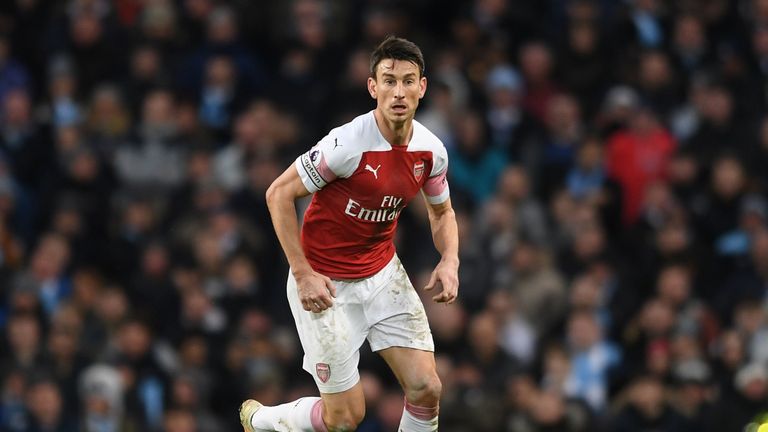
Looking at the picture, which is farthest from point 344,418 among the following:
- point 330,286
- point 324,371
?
point 330,286

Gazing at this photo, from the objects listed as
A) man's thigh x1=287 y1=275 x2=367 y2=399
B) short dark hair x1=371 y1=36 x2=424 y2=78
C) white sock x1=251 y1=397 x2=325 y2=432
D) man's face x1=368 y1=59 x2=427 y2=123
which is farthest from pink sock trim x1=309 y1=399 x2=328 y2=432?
short dark hair x1=371 y1=36 x2=424 y2=78

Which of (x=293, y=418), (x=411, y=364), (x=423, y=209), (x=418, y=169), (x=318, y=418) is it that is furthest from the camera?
(x=423, y=209)

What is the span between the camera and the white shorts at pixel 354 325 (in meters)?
9.49

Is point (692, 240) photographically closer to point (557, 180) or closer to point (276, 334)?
point (557, 180)

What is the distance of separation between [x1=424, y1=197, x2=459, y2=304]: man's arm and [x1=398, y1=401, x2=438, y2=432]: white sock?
0.74 meters

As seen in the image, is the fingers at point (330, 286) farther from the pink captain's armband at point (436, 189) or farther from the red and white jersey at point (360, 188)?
the pink captain's armband at point (436, 189)

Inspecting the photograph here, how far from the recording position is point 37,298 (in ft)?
48.3

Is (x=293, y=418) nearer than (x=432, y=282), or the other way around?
(x=432, y=282)

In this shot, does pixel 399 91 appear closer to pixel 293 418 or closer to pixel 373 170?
pixel 373 170

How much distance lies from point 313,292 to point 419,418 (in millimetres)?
1085

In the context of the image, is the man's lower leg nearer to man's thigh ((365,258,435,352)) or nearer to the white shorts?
the white shorts

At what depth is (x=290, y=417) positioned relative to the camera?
9.88 m

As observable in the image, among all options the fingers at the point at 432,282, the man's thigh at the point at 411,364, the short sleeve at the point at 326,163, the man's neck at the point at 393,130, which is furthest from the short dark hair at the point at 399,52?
the man's thigh at the point at 411,364

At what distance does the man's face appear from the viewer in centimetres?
902
